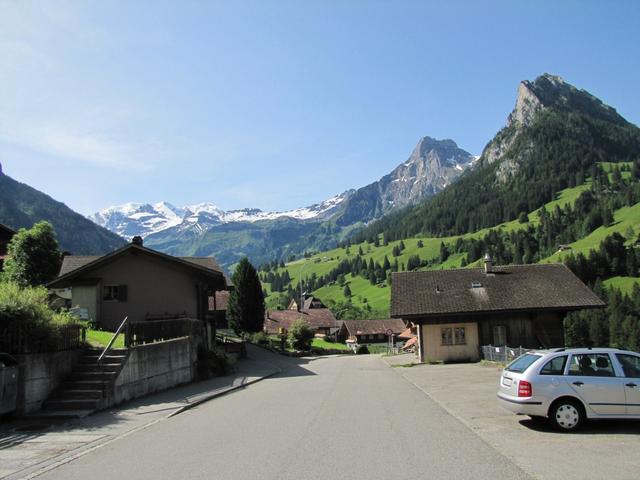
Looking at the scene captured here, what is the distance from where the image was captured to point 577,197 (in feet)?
653

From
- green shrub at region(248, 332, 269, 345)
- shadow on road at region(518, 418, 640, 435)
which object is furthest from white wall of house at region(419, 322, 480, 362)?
green shrub at region(248, 332, 269, 345)

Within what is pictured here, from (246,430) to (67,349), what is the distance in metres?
7.26

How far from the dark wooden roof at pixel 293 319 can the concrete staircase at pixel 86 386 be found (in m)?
73.6

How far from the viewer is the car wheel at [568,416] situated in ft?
37.0

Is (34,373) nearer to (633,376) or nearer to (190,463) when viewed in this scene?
(190,463)

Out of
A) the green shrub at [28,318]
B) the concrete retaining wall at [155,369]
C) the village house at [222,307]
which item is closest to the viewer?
the green shrub at [28,318]

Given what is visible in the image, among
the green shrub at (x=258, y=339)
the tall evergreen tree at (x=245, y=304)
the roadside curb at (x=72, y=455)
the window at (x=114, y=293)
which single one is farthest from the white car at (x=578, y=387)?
the tall evergreen tree at (x=245, y=304)

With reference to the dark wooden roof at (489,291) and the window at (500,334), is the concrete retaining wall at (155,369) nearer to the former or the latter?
the dark wooden roof at (489,291)

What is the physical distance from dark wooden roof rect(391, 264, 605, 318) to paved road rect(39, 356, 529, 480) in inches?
785

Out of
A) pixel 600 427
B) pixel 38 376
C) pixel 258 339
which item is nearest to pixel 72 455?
pixel 38 376

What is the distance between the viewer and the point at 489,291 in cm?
3738

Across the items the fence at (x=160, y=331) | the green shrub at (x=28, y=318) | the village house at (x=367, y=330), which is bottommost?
the village house at (x=367, y=330)

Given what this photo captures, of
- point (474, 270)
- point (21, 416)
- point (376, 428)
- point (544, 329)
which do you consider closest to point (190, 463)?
point (376, 428)

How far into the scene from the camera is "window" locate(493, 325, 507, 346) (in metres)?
36.0
